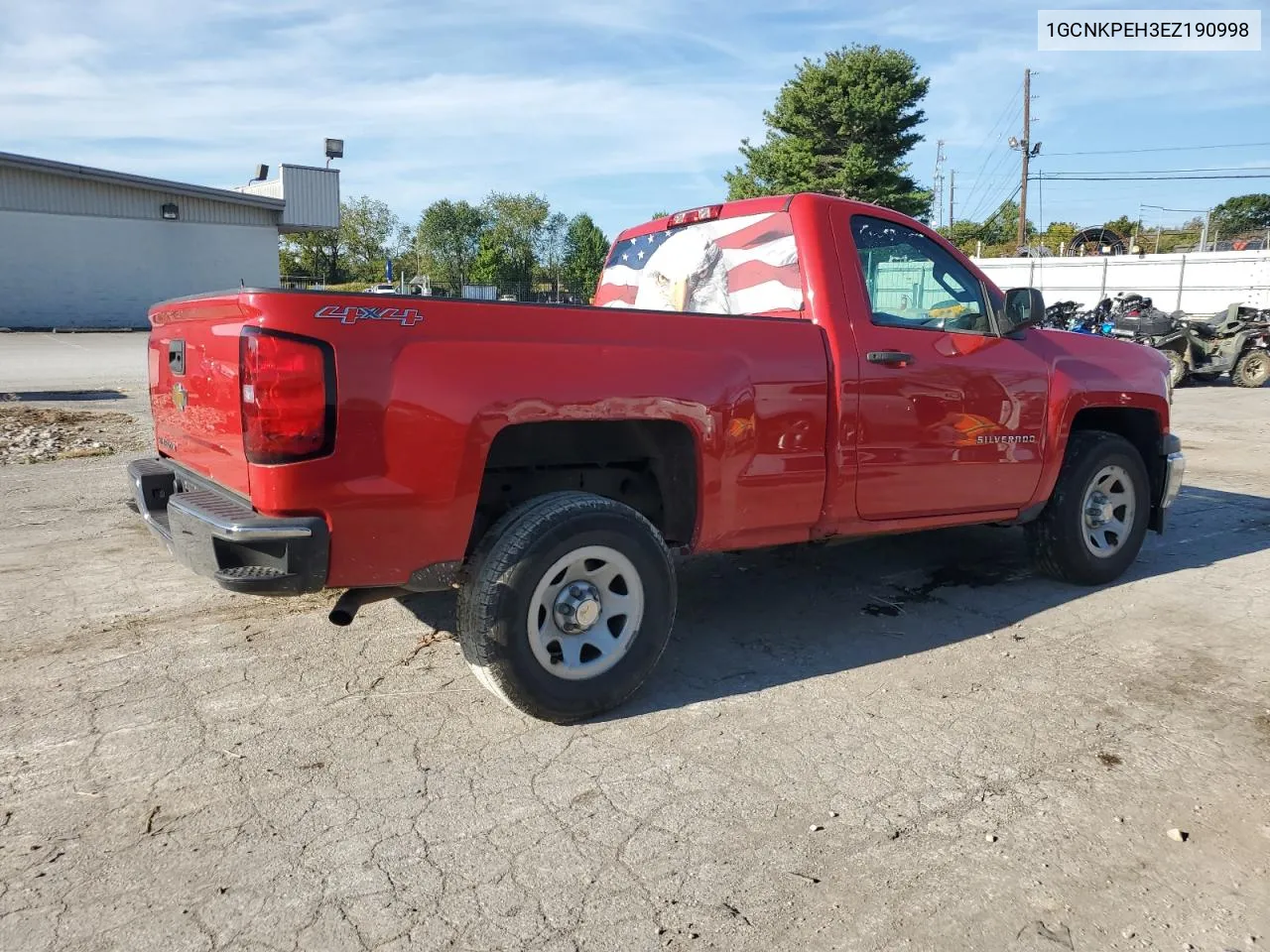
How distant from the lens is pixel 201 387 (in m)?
3.38

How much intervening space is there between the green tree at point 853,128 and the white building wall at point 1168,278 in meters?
6.96

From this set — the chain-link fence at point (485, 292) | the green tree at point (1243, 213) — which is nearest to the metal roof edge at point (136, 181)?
the chain-link fence at point (485, 292)

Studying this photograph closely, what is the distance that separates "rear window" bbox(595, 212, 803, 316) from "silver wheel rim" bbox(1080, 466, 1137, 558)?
2.31 m

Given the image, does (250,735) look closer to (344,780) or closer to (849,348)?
(344,780)

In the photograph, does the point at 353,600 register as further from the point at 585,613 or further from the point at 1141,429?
the point at 1141,429

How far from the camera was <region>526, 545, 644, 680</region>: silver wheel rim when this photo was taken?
3.37 metres

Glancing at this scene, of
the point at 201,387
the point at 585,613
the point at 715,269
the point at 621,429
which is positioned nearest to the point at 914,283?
the point at 715,269

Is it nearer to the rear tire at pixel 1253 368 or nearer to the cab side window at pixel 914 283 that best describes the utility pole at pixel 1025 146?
the rear tire at pixel 1253 368

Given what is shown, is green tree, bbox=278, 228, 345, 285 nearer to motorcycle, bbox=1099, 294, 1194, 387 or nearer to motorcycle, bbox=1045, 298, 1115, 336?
motorcycle, bbox=1045, 298, 1115, 336

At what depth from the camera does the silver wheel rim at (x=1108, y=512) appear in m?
5.30

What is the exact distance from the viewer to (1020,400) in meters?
4.72

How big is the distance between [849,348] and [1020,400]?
1.23 meters

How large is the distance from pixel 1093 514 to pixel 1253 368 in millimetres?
15435

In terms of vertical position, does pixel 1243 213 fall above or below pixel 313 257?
above
